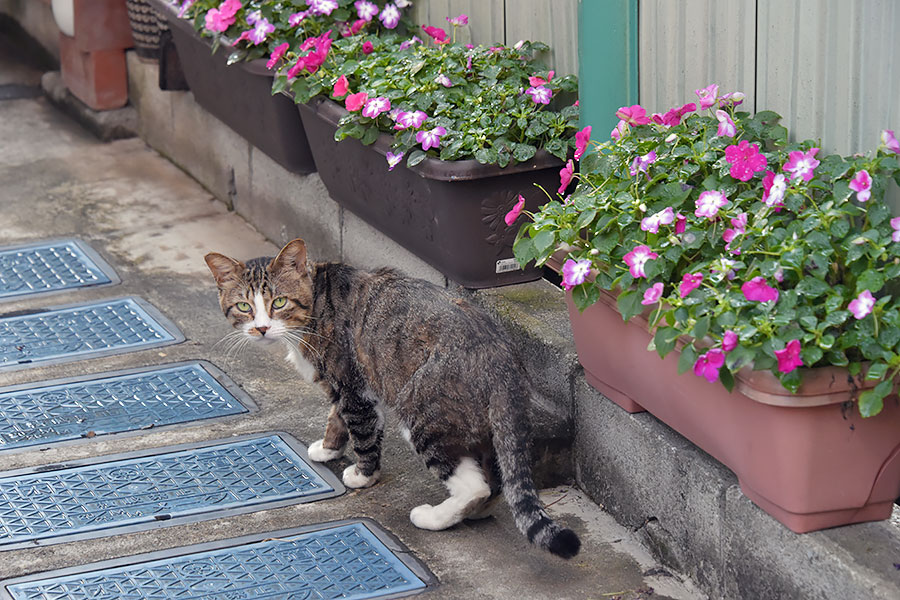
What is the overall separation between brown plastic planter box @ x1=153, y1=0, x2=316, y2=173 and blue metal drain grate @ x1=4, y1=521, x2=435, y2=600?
2116mm

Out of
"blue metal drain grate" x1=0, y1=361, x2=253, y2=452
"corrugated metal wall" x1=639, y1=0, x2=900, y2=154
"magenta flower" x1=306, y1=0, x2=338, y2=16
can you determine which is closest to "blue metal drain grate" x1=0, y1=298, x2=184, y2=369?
"blue metal drain grate" x1=0, y1=361, x2=253, y2=452

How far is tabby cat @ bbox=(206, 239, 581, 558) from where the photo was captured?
3314mm

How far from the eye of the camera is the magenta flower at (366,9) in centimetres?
479

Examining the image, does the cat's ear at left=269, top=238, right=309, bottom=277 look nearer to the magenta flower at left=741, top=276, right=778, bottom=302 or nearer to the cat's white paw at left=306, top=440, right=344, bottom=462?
the cat's white paw at left=306, top=440, right=344, bottom=462

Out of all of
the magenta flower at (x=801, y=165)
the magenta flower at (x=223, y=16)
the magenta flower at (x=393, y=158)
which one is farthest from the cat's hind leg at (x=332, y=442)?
the magenta flower at (x=223, y=16)

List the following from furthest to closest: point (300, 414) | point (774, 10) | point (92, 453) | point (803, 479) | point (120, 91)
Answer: point (120, 91)
point (300, 414)
point (92, 453)
point (774, 10)
point (803, 479)

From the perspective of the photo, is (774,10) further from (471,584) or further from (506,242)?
(471,584)

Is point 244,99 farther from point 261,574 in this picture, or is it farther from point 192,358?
point 261,574

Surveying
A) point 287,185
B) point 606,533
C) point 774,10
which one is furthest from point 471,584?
point 287,185

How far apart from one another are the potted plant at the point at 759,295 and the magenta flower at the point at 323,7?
6.33 ft

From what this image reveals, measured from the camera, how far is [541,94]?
3967 mm

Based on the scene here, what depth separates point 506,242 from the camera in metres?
3.99

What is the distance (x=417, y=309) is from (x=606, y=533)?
0.79 metres

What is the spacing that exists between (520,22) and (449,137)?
25.9 inches
